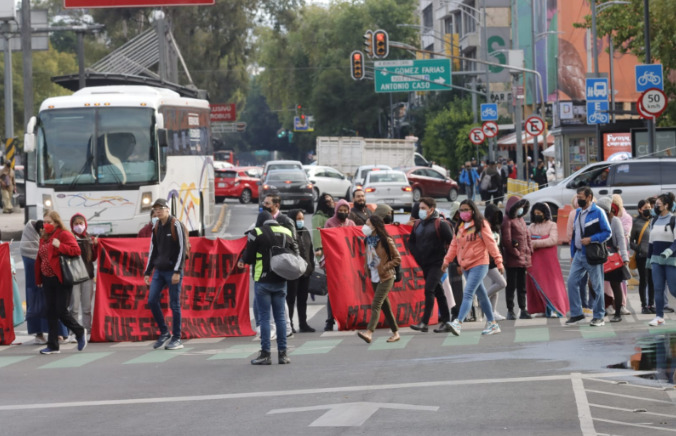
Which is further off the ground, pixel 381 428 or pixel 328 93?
pixel 328 93

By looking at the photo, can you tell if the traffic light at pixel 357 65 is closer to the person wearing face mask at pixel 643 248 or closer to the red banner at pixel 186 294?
the person wearing face mask at pixel 643 248

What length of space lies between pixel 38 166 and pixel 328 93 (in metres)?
71.7

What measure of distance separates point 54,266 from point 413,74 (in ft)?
159

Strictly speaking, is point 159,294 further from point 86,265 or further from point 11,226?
point 11,226

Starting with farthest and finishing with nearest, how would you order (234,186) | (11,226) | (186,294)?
(234,186)
(11,226)
(186,294)

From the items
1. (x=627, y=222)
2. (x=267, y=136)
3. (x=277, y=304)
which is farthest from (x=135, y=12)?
(x=267, y=136)

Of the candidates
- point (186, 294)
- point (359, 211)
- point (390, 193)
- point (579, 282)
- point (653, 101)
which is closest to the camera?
point (579, 282)

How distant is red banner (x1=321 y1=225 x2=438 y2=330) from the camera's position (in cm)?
1648

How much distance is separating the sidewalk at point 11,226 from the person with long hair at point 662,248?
875 inches

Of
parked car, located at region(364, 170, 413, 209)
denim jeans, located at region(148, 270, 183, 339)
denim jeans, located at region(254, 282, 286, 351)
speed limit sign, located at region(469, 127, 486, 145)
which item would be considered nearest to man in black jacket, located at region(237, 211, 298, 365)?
denim jeans, located at region(254, 282, 286, 351)

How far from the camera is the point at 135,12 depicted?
197 ft

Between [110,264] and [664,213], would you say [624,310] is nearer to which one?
[664,213]

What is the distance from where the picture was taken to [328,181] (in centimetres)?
4972

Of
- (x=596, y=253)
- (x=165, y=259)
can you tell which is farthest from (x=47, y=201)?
(x=596, y=253)
